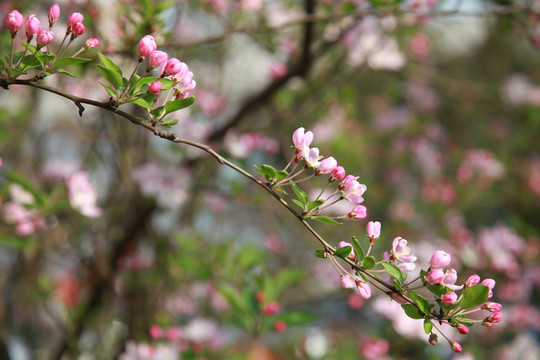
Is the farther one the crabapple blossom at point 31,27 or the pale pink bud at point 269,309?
the pale pink bud at point 269,309

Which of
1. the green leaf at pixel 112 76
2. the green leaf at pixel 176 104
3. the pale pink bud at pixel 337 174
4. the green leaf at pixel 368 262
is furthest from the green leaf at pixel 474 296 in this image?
the green leaf at pixel 112 76

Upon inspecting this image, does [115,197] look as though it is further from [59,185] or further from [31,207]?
[31,207]

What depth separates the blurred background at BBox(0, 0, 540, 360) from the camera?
1.57 metres

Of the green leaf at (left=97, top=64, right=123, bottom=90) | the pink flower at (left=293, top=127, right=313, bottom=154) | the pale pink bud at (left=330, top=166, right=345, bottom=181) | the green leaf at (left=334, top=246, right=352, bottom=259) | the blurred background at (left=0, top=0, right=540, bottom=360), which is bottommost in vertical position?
the blurred background at (left=0, top=0, right=540, bottom=360)

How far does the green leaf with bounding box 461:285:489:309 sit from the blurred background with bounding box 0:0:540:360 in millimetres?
785

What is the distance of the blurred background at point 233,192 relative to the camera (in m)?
1.57

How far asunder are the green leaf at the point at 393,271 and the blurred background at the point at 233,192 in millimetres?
763

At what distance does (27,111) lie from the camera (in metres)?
2.35

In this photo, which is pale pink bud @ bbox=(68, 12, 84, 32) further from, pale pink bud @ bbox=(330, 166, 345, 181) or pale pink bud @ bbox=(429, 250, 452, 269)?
pale pink bud @ bbox=(429, 250, 452, 269)

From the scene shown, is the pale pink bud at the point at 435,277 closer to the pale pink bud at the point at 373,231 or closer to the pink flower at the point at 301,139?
the pale pink bud at the point at 373,231

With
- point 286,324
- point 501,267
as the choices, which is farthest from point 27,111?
point 501,267

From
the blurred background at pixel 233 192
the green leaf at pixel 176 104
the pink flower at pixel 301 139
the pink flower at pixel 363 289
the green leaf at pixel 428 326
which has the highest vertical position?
the green leaf at pixel 176 104

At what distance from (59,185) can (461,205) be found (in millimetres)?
2743

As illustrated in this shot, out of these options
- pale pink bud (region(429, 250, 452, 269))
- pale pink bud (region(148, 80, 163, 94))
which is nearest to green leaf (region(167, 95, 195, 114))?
pale pink bud (region(148, 80, 163, 94))
